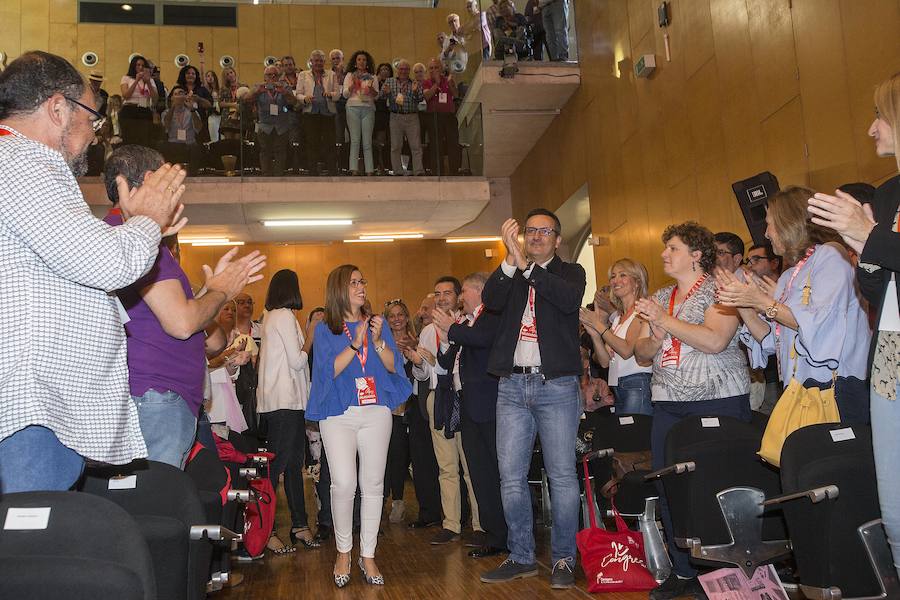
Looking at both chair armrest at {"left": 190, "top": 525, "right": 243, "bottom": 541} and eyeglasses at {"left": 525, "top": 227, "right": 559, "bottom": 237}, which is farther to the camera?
eyeglasses at {"left": 525, "top": 227, "right": 559, "bottom": 237}

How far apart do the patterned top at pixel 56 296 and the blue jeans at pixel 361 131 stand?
865 cm

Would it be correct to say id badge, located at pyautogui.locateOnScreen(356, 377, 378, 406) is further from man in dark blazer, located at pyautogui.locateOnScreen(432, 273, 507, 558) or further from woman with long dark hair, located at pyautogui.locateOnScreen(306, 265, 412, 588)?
man in dark blazer, located at pyautogui.locateOnScreen(432, 273, 507, 558)

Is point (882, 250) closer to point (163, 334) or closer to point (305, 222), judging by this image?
point (163, 334)

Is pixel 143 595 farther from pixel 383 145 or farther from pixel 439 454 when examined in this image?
pixel 383 145

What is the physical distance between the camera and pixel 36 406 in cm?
146

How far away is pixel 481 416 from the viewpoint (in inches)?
170

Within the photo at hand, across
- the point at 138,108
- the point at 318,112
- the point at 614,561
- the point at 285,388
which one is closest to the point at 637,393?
the point at 614,561

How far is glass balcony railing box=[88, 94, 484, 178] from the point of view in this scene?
9773mm

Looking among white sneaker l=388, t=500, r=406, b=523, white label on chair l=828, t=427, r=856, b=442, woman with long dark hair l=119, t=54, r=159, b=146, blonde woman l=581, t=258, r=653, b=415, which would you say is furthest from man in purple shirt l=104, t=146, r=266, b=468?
woman with long dark hair l=119, t=54, r=159, b=146

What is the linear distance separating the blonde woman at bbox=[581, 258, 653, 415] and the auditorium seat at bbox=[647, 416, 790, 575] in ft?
4.05

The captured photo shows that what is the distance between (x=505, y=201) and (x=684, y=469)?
10.2 meters

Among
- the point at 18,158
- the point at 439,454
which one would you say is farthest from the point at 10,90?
the point at 439,454

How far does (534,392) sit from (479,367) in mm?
734

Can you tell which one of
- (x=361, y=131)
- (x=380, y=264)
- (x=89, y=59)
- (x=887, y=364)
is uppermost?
(x=89, y=59)
